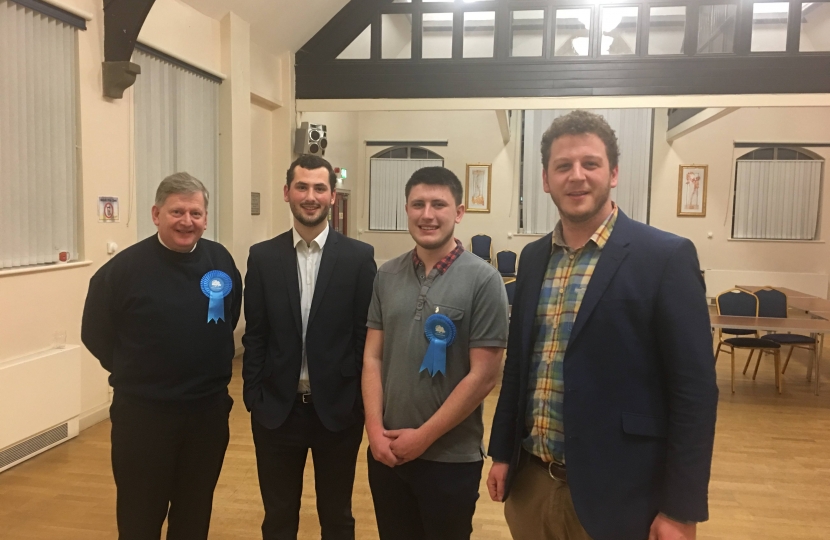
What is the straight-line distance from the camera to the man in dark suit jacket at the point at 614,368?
1266 mm

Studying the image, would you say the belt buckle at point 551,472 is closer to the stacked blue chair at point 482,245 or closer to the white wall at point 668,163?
the white wall at point 668,163

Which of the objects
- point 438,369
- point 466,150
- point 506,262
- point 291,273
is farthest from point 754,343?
point 466,150

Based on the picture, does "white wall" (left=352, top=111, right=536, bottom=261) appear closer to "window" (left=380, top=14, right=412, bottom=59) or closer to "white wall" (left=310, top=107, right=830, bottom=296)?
"white wall" (left=310, top=107, right=830, bottom=296)

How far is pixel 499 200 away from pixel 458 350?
32.2 feet

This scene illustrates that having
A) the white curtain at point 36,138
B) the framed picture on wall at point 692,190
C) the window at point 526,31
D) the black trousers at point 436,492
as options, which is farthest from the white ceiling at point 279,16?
the framed picture on wall at point 692,190

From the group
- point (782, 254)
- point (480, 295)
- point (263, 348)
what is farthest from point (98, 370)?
point (782, 254)

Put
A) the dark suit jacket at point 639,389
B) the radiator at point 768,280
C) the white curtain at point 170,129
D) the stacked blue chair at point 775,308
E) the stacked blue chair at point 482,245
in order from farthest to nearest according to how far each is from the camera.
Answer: the stacked blue chair at point 482,245 → the radiator at point 768,280 → the stacked blue chair at point 775,308 → the white curtain at point 170,129 → the dark suit jacket at point 639,389

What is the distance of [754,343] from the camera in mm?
5414

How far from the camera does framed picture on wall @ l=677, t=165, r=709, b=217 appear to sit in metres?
10.5

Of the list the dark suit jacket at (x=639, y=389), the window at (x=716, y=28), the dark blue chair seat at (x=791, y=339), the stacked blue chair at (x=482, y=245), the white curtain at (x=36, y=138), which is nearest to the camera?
the dark suit jacket at (x=639, y=389)

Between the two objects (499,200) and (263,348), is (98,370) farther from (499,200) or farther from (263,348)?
(499,200)

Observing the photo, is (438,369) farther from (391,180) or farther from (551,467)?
(391,180)

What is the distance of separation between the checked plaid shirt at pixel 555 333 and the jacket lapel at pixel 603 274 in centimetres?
4

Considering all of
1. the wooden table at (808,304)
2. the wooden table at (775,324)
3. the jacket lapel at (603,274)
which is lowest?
the wooden table at (775,324)
